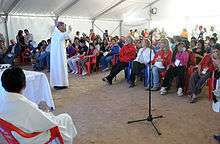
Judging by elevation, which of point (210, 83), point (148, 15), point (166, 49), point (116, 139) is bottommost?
point (116, 139)

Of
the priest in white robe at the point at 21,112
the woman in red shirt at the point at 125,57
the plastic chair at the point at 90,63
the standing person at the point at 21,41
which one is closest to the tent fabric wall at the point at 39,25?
the standing person at the point at 21,41

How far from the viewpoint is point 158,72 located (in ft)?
19.4

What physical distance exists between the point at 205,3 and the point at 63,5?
Result: 23.4 ft

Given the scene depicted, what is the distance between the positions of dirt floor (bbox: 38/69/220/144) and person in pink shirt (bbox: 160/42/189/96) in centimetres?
20

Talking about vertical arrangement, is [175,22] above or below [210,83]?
above

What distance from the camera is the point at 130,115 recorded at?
4.31 m

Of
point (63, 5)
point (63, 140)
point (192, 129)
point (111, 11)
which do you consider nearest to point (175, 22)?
point (111, 11)

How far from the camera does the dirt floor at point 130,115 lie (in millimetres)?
3463

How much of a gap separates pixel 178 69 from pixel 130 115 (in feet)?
5.73

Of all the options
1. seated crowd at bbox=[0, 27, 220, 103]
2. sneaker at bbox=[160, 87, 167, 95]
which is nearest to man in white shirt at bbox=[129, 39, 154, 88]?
seated crowd at bbox=[0, 27, 220, 103]

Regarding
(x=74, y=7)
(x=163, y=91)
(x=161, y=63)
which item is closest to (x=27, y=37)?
(x=74, y=7)

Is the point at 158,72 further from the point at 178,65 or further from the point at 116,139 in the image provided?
the point at 116,139

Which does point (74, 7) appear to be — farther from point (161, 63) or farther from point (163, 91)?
point (163, 91)

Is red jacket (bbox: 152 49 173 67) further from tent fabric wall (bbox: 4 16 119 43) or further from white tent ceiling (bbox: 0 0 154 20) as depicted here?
white tent ceiling (bbox: 0 0 154 20)
